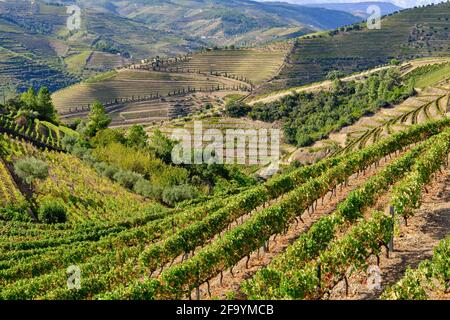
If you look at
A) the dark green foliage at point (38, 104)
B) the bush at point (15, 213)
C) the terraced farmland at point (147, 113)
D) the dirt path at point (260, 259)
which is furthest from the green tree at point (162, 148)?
the terraced farmland at point (147, 113)

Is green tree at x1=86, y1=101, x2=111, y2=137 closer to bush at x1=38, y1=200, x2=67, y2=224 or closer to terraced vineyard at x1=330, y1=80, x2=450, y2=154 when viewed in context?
bush at x1=38, y1=200, x2=67, y2=224

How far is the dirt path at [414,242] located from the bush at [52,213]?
115 ft

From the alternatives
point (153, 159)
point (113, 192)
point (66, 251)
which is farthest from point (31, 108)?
point (66, 251)

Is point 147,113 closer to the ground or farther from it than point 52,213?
closer to the ground

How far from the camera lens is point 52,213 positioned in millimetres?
50125

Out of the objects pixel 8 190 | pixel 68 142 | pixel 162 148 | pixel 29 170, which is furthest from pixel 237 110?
pixel 8 190

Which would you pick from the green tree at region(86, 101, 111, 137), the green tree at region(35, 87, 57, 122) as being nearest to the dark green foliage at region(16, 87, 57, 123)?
the green tree at region(35, 87, 57, 122)

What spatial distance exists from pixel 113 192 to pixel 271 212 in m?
37.9

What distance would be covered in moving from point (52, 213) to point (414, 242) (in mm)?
38764

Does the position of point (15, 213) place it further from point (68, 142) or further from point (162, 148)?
point (162, 148)

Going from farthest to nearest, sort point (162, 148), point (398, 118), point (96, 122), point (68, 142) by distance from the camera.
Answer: point (398, 118)
point (96, 122)
point (162, 148)
point (68, 142)

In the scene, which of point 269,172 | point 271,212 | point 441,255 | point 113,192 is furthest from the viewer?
point 269,172
